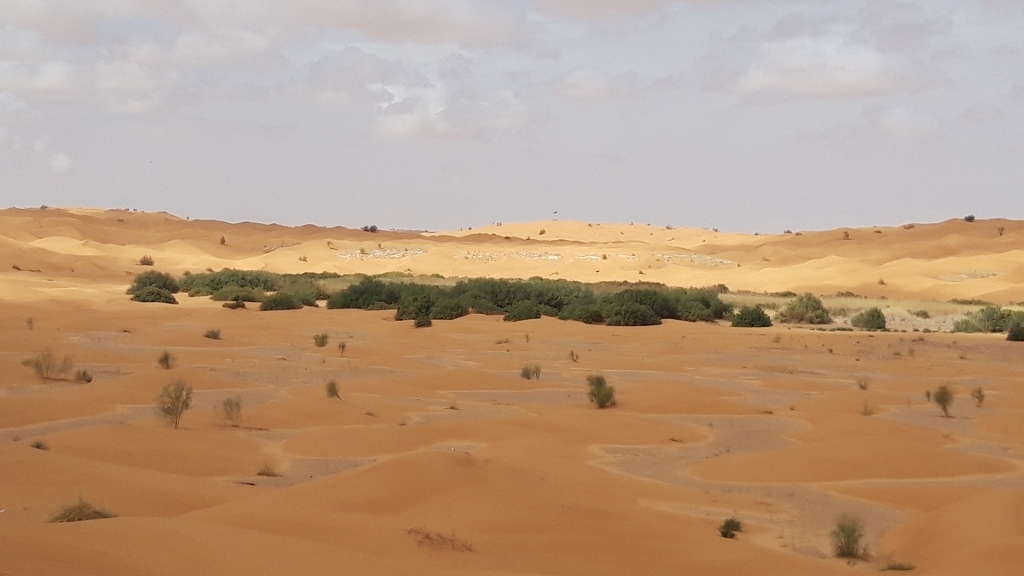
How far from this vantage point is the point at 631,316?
3269cm

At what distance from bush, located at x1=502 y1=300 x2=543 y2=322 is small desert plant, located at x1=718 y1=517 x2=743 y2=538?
23.7 meters

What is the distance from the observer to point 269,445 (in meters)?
13.1

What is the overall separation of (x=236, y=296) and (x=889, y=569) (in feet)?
109

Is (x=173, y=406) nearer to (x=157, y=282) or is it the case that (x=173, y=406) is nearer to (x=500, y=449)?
(x=500, y=449)

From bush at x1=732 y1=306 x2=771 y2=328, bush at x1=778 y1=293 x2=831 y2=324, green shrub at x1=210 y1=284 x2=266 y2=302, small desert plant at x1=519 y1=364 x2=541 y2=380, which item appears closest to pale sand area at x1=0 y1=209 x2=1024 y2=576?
small desert plant at x1=519 y1=364 x2=541 y2=380

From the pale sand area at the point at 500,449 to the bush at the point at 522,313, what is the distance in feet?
1.95

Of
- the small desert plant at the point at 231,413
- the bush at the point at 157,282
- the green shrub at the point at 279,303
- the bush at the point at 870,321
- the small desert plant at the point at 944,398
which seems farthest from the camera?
the bush at the point at 157,282

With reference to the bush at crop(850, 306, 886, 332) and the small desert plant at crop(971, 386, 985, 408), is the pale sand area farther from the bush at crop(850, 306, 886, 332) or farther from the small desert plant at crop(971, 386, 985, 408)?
the bush at crop(850, 306, 886, 332)

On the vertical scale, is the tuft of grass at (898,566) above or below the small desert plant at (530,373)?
below

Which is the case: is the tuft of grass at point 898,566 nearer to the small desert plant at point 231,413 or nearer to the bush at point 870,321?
the small desert plant at point 231,413

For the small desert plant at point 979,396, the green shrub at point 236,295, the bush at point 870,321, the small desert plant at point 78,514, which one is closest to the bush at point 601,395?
the small desert plant at point 979,396

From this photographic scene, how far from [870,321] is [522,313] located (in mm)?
10117

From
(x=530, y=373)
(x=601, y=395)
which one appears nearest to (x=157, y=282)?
(x=530, y=373)

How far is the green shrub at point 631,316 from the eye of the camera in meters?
32.5
